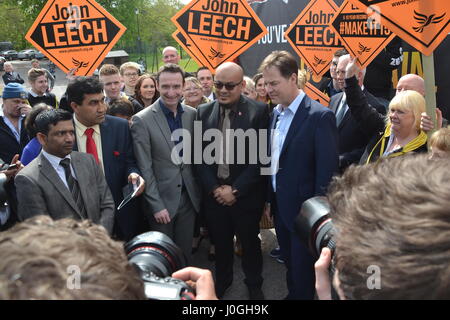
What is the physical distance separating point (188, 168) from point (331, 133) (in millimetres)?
1211

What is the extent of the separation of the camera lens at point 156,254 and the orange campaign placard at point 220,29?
339cm

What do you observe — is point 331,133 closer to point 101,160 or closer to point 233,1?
point 101,160

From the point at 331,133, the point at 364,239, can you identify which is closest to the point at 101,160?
the point at 331,133

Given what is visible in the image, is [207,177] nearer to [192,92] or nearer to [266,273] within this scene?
[266,273]

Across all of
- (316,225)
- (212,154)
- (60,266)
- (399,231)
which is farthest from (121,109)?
(399,231)

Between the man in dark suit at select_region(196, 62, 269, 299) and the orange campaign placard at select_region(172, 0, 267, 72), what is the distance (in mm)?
1270

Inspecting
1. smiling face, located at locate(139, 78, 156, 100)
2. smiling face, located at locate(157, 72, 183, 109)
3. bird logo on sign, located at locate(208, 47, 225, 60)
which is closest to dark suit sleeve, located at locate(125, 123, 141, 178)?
smiling face, located at locate(157, 72, 183, 109)

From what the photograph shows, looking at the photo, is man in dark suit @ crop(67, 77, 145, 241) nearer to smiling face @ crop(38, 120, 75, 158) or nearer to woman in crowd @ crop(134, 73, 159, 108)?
smiling face @ crop(38, 120, 75, 158)

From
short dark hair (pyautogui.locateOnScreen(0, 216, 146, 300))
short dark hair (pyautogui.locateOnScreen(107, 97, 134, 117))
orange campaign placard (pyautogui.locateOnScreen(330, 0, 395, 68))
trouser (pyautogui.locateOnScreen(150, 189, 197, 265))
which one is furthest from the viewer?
short dark hair (pyautogui.locateOnScreen(107, 97, 134, 117))

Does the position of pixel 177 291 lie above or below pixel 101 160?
below

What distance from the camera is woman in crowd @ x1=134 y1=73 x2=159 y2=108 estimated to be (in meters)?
4.88
